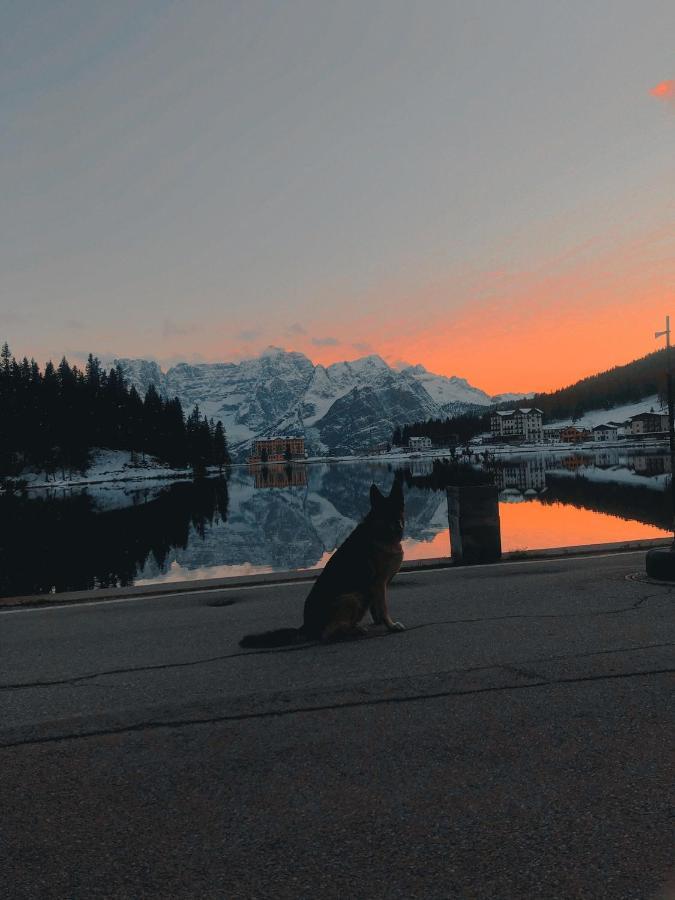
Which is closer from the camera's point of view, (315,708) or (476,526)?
(315,708)

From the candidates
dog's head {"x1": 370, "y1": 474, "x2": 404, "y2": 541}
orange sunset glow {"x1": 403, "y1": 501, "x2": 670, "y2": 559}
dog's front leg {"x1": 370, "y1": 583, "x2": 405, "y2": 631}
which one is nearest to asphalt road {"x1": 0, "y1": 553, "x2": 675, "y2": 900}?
dog's front leg {"x1": 370, "y1": 583, "x2": 405, "y2": 631}

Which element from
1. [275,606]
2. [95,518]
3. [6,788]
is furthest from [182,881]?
[95,518]

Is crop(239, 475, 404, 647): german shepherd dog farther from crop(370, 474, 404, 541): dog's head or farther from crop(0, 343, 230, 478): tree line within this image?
crop(0, 343, 230, 478): tree line

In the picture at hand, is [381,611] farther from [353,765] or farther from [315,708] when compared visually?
[353,765]

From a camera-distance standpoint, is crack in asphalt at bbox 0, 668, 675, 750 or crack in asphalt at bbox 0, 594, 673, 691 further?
crack in asphalt at bbox 0, 594, 673, 691

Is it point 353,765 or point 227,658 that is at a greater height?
point 353,765

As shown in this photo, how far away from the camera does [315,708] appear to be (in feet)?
17.8

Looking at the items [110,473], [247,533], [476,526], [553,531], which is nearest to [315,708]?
[476,526]

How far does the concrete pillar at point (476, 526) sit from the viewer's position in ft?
41.9

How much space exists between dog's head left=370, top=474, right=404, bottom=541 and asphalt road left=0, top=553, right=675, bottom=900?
1145 millimetres

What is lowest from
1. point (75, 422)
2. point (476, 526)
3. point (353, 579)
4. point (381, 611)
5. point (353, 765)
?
point (353, 765)

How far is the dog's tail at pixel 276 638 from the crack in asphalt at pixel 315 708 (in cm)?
198

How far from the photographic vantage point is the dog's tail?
744cm

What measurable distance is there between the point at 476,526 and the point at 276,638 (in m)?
6.32
